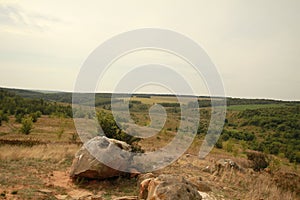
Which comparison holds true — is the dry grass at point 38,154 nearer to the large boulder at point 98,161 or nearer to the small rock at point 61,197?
the large boulder at point 98,161

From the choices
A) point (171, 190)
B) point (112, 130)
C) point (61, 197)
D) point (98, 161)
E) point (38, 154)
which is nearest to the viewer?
point (171, 190)

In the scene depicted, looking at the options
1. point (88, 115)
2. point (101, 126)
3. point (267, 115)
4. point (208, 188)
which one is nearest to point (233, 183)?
point (208, 188)

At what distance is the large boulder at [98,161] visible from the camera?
33.5ft

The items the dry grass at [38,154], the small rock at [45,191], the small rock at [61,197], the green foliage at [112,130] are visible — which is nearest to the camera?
the small rock at [61,197]

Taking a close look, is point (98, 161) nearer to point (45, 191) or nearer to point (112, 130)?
point (45, 191)

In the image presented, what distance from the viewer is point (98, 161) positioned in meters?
10.4

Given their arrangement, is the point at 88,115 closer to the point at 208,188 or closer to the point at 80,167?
the point at 80,167

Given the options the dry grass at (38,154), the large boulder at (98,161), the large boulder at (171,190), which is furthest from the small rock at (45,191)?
the dry grass at (38,154)

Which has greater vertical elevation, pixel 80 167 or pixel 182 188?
pixel 182 188

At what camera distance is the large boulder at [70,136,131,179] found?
10.2 m

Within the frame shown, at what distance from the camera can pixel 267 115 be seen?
57.7m

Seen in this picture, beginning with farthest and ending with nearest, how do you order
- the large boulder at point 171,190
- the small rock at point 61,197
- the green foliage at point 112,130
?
the green foliage at point 112,130 < the small rock at point 61,197 < the large boulder at point 171,190

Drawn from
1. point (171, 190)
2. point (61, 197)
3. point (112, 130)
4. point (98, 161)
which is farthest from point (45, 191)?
point (112, 130)

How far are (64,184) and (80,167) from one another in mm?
858
